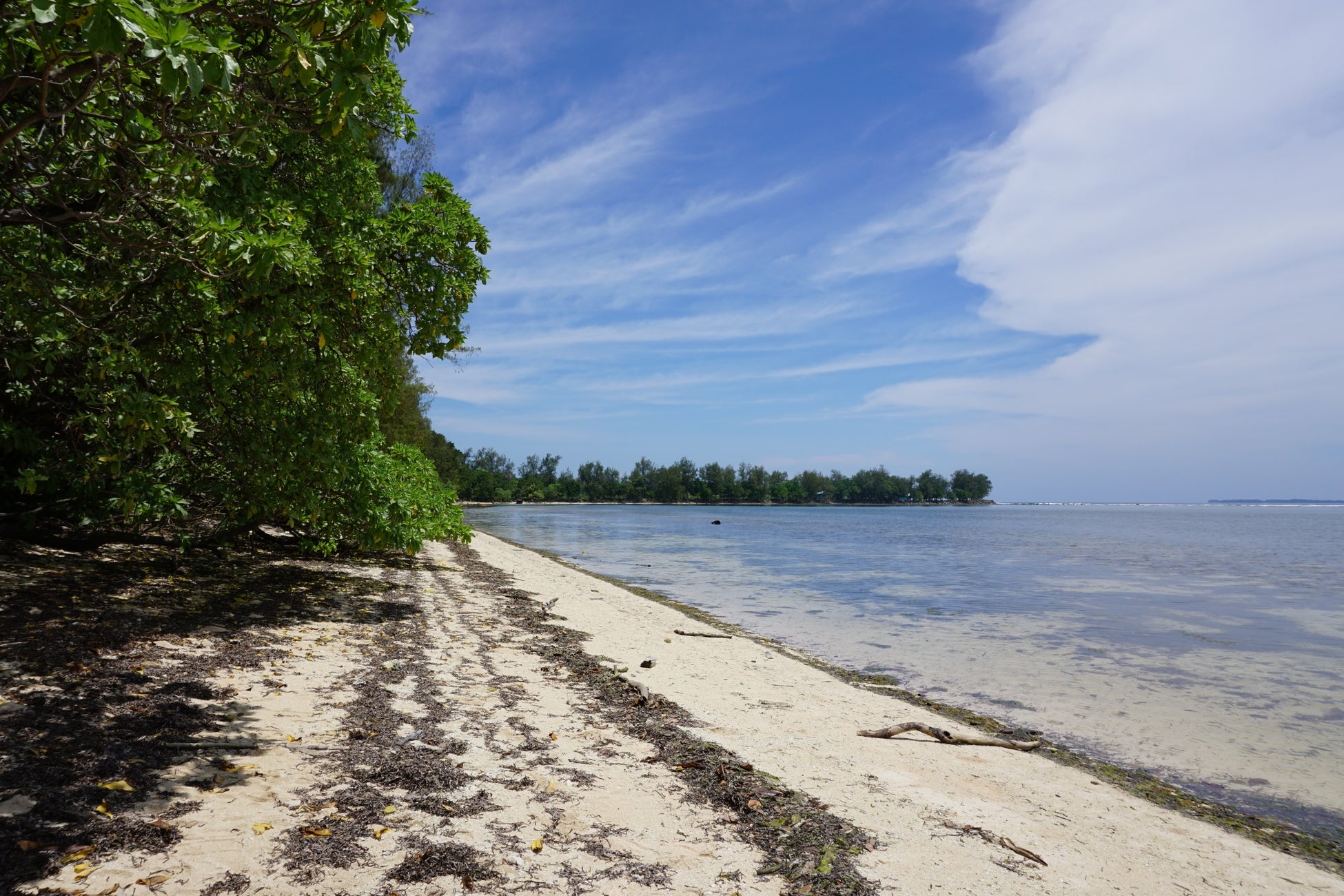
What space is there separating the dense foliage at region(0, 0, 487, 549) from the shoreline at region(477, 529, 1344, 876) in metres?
8.00

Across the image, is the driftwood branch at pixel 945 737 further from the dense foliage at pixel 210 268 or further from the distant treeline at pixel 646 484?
the distant treeline at pixel 646 484

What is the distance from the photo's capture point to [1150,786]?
7.06 m

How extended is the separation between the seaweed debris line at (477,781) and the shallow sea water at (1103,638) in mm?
2305

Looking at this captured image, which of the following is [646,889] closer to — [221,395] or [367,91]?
[367,91]

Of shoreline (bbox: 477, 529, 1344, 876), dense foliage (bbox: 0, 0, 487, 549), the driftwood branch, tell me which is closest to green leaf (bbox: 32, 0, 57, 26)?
dense foliage (bbox: 0, 0, 487, 549)

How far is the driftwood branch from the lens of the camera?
7.35 meters

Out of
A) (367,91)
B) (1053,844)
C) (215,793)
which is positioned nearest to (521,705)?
(215,793)

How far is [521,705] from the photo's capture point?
271 inches

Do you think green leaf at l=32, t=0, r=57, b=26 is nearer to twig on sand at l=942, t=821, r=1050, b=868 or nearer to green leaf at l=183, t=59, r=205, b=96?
green leaf at l=183, t=59, r=205, b=96

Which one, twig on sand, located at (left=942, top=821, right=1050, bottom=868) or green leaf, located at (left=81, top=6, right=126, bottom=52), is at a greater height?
green leaf, located at (left=81, top=6, right=126, bottom=52)

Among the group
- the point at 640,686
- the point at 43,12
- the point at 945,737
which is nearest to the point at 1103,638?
the point at 945,737

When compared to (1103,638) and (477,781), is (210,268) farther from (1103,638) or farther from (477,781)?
(1103,638)

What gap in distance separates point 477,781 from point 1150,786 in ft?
21.3

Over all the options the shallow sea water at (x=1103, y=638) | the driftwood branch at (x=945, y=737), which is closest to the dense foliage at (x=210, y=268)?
the driftwood branch at (x=945, y=737)
